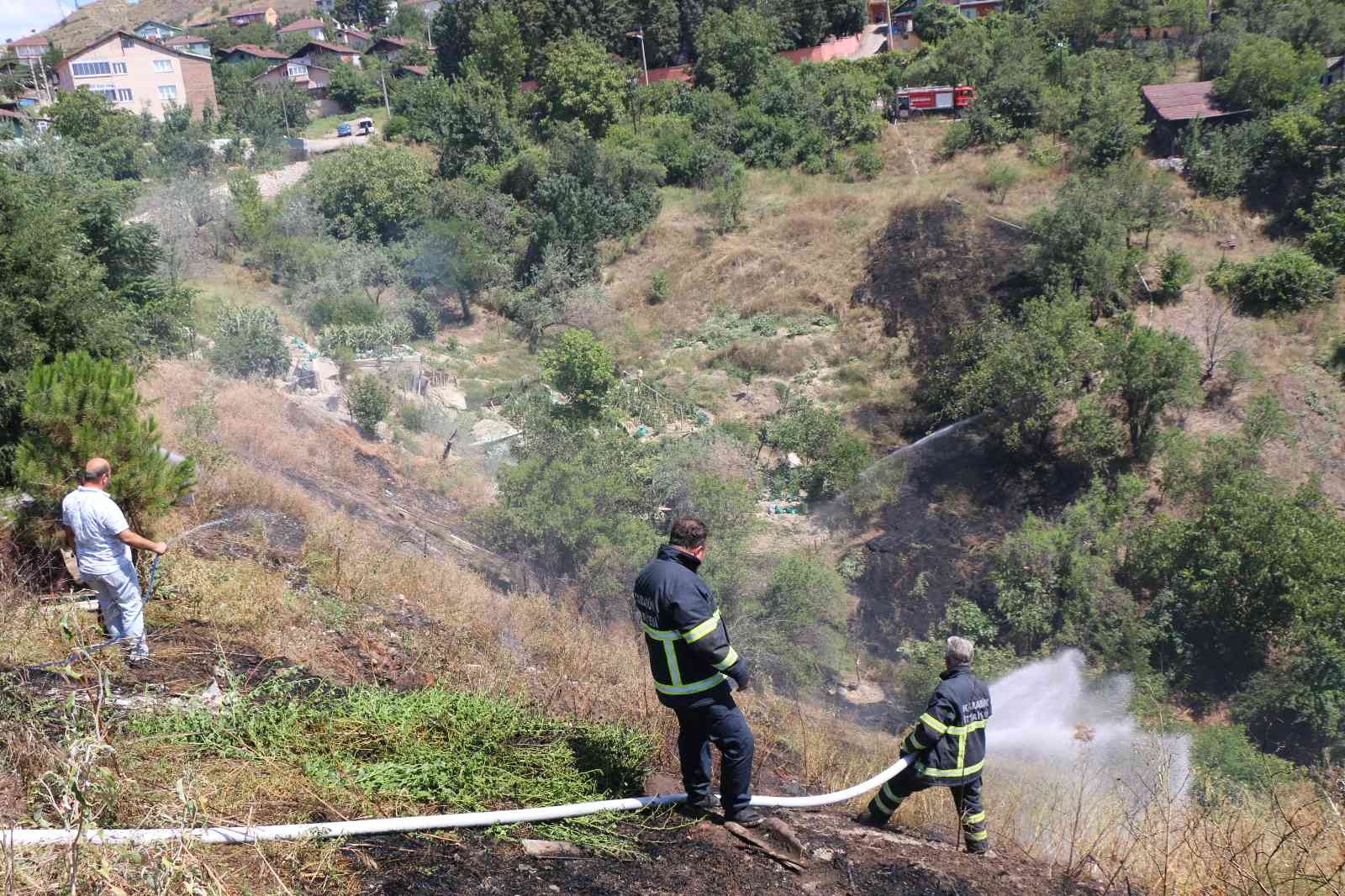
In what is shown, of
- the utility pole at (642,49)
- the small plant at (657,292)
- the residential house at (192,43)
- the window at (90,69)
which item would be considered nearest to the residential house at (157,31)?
the residential house at (192,43)

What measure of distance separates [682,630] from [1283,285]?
20.3 meters

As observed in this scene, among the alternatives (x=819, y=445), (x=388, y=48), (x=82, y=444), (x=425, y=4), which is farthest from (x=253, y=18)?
(x=82, y=444)

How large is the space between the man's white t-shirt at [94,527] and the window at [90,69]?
47442 mm

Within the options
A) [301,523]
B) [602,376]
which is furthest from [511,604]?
[602,376]

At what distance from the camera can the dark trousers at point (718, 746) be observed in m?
3.36

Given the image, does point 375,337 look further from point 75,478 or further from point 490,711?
point 490,711

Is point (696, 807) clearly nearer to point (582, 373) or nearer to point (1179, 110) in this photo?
point (582, 373)

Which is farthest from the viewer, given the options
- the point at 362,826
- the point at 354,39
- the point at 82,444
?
the point at 354,39

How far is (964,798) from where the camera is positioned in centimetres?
388

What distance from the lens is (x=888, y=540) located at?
52.3 feet

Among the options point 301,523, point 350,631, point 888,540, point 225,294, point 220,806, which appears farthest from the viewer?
point 225,294

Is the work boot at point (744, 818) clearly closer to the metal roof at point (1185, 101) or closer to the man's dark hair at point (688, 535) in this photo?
the man's dark hair at point (688, 535)

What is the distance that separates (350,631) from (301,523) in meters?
2.85

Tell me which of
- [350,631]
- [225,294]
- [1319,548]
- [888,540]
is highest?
[350,631]
